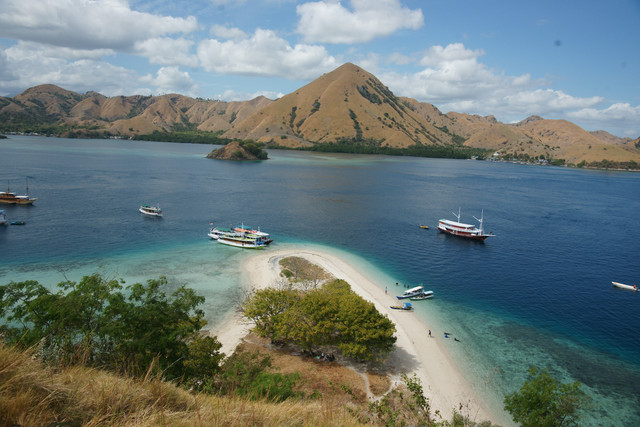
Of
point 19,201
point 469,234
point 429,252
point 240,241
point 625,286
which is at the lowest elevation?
point 625,286

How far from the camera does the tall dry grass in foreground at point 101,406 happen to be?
16.2 ft

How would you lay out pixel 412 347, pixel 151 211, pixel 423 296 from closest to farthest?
pixel 412 347, pixel 423 296, pixel 151 211

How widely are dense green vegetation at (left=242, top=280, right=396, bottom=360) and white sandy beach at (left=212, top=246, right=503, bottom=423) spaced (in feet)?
7.31

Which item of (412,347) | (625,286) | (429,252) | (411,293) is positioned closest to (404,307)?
(411,293)

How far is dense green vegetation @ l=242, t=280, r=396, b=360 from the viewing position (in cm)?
2639

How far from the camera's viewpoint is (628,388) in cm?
2641

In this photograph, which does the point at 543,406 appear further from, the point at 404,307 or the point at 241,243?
the point at 241,243

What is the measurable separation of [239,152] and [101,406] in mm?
193075

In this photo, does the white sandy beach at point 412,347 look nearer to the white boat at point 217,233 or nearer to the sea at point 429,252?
the sea at point 429,252

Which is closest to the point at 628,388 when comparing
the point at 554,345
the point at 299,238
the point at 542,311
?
the point at 554,345

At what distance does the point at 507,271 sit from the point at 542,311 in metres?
12.6

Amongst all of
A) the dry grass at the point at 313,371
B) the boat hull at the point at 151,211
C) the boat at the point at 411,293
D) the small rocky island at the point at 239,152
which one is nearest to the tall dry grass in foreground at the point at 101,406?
the dry grass at the point at 313,371

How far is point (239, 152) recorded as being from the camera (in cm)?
19112

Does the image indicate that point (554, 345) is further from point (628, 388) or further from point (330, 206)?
point (330, 206)
